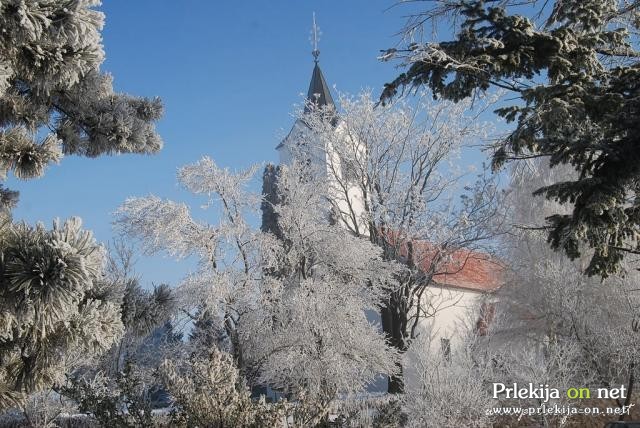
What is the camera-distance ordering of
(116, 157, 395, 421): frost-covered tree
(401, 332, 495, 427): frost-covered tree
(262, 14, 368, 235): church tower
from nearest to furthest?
1. (401, 332, 495, 427): frost-covered tree
2. (116, 157, 395, 421): frost-covered tree
3. (262, 14, 368, 235): church tower

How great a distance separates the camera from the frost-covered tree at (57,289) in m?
3.02

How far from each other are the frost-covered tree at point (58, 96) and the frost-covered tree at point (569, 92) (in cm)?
322

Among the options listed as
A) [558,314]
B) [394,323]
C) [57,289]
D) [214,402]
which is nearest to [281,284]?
[394,323]

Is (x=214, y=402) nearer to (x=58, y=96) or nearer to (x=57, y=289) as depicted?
(x=57, y=289)

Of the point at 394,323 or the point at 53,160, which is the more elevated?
the point at 53,160

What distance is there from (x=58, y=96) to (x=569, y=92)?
5436 millimetres

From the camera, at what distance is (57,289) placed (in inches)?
119

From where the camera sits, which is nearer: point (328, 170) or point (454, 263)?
point (328, 170)

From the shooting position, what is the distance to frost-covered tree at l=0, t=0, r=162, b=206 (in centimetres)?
375

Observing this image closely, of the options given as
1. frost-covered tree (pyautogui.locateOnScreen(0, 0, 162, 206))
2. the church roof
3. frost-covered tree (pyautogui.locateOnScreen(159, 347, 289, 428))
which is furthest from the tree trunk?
frost-covered tree (pyautogui.locateOnScreen(0, 0, 162, 206))

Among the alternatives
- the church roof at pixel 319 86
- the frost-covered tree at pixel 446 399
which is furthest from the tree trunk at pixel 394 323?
the church roof at pixel 319 86

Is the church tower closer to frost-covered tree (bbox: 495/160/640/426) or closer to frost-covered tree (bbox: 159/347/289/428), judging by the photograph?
frost-covered tree (bbox: 495/160/640/426)

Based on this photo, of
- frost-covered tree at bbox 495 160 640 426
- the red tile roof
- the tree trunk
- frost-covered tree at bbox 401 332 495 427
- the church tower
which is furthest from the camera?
the church tower

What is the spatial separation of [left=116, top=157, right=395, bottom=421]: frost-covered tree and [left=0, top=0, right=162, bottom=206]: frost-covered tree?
8739 mm
